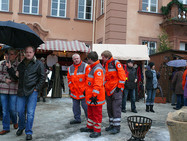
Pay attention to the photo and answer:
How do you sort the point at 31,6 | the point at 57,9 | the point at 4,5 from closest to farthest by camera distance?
the point at 4,5 < the point at 31,6 < the point at 57,9

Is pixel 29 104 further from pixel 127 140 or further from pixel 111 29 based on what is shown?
pixel 111 29

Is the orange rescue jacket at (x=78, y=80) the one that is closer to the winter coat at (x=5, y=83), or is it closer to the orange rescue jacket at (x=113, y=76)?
the orange rescue jacket at (x=113, y=76)

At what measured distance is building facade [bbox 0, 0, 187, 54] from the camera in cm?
1388

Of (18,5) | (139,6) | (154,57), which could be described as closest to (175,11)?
(139,6)

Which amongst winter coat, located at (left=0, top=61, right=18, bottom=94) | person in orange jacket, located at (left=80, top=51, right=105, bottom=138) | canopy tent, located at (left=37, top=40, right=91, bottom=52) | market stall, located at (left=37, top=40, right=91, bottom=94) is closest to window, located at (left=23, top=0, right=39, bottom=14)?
market stall, located at (left=37, top=40, right=91, bottom=94)

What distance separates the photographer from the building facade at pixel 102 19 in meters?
13.9

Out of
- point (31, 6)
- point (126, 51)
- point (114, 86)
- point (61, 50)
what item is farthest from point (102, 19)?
point (114, 86)

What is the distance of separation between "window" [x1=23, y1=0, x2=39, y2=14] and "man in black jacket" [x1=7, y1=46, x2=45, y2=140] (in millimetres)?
12800

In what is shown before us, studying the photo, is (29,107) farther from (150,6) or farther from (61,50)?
(150,6)

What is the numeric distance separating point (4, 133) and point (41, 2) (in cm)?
1330

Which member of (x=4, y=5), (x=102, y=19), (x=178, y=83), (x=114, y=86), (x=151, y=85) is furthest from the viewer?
(x=4, y=5)

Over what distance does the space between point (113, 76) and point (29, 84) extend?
5.96ft

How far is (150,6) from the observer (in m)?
14.8

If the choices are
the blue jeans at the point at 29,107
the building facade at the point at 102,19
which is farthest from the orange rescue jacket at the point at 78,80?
the building facade at the point at 102,19
